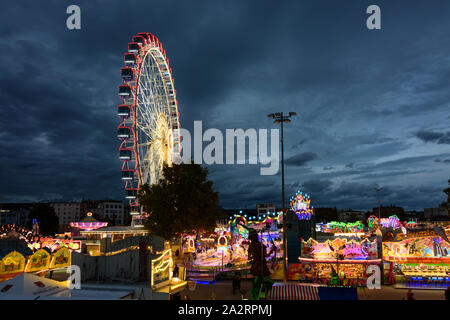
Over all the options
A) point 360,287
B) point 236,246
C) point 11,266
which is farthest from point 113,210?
point 360,287

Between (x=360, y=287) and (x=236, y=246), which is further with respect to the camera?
(x=236, y=246)

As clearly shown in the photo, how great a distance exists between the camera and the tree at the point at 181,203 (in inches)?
1129

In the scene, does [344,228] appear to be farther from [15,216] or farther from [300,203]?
[15,216]

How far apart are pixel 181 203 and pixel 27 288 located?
2137cm

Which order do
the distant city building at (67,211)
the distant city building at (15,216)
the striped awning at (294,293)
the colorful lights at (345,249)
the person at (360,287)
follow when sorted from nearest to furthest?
1. the striped awning at (294,293)
2. the person at (360,287)
3. the colorful lights at (345,249)
4. the distant city building at (15,216)
5. the distant city building at (67,211)

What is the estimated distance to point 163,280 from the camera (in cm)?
1097

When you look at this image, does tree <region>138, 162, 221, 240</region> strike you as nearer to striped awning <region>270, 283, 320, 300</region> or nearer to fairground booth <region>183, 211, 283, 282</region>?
fairground booth <region>183, 211, 283, 282</region>

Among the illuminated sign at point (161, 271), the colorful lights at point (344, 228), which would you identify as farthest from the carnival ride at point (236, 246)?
the colorful lights at point (344, 228)

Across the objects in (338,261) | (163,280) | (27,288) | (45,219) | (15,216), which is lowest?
(15,216)

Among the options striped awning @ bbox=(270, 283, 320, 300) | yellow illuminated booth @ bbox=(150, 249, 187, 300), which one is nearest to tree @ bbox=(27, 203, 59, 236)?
yellow illuminated booth @ bbox=(150, 249, 187, 300)

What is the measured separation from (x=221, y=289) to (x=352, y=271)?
26.7 ft

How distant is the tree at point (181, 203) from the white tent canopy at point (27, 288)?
19.4m

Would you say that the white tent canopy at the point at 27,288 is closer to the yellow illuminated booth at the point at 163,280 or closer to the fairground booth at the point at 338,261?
the yellow illuminated booth at the point at 163,280
